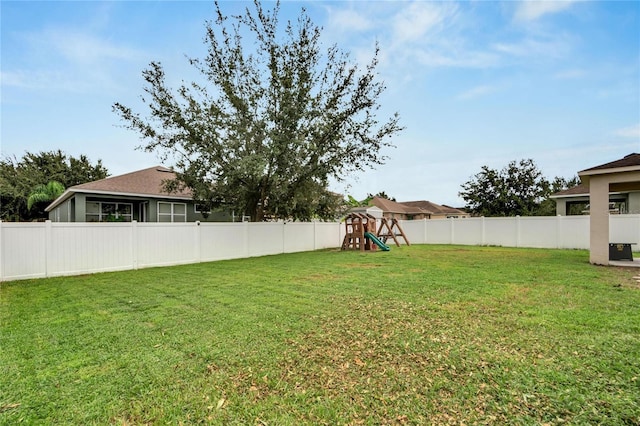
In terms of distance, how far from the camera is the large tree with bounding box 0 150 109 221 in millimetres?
24406

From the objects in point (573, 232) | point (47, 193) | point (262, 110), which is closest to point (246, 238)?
point (262, 110)

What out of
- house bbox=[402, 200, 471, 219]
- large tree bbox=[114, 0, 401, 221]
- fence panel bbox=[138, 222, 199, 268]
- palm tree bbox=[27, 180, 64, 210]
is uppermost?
large tree bbox=[114, 0, 401, 221]

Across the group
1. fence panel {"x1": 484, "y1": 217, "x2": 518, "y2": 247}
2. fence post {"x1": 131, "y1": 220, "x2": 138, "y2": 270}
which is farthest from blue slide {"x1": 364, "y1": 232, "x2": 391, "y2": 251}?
fence post {"x1": 131, "y1": 220, "x2": 138, "y2": 270}

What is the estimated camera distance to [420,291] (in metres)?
5.85

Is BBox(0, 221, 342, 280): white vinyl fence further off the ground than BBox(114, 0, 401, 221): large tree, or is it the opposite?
BBox(114, 0, 401, 221): large tree

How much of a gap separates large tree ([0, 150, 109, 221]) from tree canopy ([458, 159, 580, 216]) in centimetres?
3346

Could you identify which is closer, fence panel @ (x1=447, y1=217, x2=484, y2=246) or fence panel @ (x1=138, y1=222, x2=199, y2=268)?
fence panel @ (x1=138, y1=222, x2=199, y2=268)

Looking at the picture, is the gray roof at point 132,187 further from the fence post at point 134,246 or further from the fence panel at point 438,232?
the fence panel at point 438,232

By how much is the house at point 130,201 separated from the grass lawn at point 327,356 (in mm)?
9723

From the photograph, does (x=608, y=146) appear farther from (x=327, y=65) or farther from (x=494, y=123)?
(x=327, y=65)

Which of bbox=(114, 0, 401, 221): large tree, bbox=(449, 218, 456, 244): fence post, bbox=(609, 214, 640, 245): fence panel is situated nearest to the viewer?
bbox=(114, 0, 401, 221): large tree

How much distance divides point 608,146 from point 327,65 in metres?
16.6

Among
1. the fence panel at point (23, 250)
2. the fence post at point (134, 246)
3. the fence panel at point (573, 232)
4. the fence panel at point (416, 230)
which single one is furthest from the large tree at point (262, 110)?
the fence panel at point (573, 232)

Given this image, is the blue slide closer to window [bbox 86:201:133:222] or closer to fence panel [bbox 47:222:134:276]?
fence panel [bbox 47:222:134:276]
